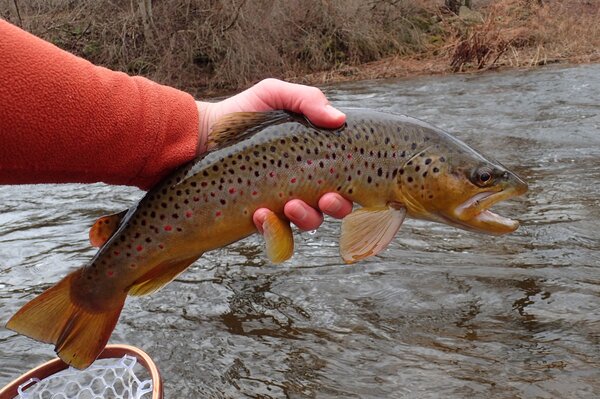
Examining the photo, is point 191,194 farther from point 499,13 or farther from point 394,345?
point 499,13

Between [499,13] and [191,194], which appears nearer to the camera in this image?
[191,194]

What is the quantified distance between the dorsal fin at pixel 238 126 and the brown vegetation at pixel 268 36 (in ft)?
53.7

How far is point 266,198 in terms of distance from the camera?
236cm

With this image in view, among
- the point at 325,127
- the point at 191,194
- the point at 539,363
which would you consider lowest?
the point at 539,363

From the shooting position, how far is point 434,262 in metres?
5.17

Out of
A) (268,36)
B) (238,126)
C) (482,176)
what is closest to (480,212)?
(482,176)

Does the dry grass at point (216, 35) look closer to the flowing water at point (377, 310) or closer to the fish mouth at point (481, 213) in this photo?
the flowing water at point (377, 310)

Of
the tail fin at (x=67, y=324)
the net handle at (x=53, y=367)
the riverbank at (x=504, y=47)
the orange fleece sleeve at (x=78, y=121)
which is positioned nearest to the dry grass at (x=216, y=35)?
the riverbank at (x=504, y=47)

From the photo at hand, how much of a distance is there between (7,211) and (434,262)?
489 cm

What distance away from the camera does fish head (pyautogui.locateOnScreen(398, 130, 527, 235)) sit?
2.42 meters

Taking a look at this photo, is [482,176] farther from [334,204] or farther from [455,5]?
[455,5]

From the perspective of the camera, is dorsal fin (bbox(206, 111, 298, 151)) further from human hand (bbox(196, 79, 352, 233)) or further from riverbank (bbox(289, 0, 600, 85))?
riverbank (bbox(289, 0, 600, 85))

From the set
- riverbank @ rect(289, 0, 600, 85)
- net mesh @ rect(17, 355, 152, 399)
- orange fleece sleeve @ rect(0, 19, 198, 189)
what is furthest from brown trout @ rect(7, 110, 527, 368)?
riverbank @ rect(289, 0, 600, 85)

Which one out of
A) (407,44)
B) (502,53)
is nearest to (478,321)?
(502,53)
